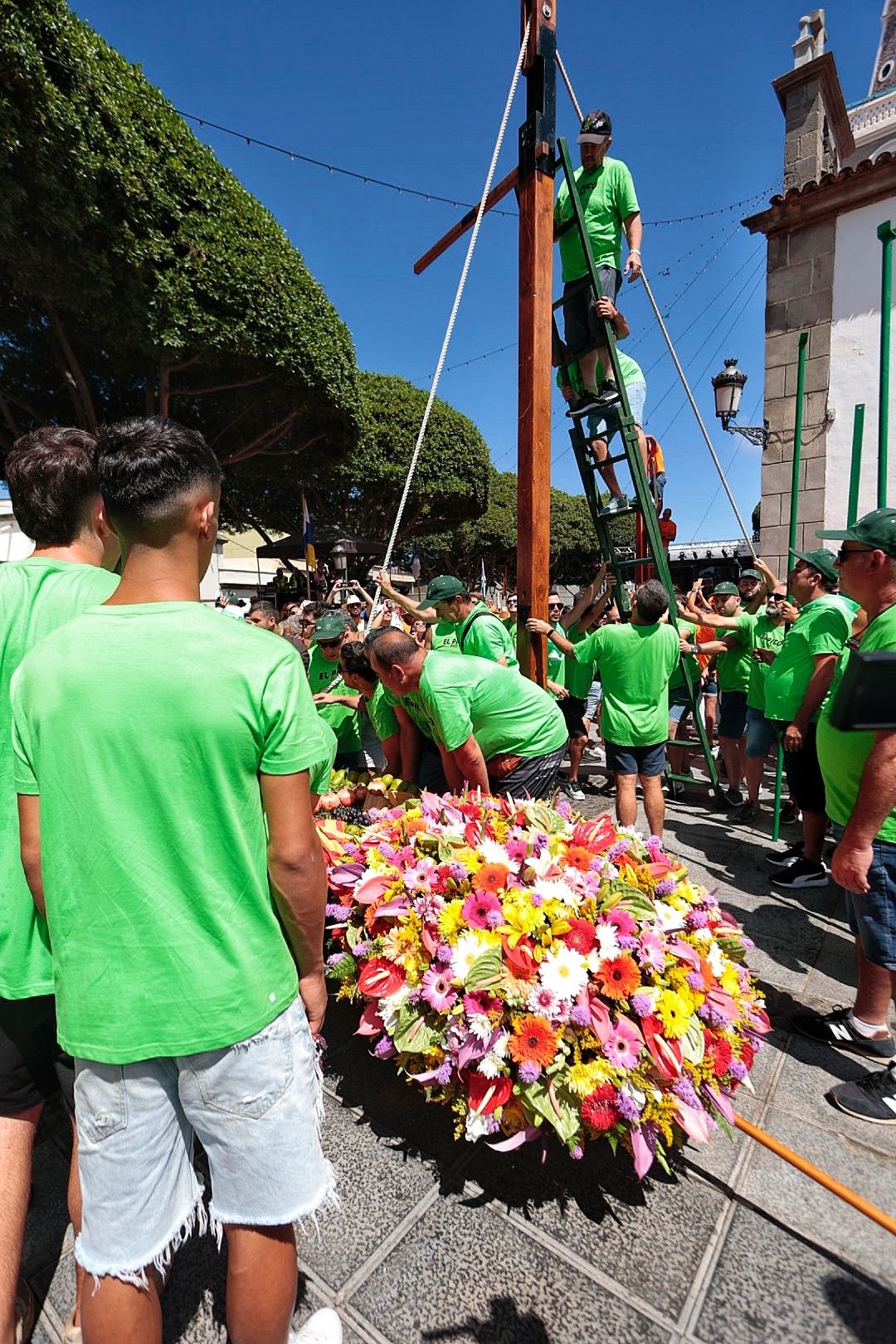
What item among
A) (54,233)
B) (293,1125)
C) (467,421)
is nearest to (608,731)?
(293,1125)

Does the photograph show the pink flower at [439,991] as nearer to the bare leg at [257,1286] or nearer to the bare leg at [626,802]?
the bare leg at [257,1286]

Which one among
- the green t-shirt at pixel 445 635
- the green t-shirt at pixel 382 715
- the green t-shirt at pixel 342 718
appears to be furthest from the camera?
the green t-shirt at pixel 445 635

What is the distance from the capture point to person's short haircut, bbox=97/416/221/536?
1.08 m

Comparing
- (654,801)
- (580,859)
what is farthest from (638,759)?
(580,859)

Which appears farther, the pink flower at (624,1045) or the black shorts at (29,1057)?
the pink flower at (624,1045)

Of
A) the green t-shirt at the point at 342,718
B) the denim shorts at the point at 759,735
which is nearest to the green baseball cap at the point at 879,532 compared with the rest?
the green t-shirt at the point at 342,718

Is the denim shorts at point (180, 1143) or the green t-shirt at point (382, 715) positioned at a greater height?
the green t-shirt at point (382, 715)

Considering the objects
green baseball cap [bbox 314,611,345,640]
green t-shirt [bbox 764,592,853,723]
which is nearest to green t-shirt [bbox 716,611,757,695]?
green t-shirt [bbox 764,592,853,723]

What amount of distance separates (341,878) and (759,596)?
5.02 m

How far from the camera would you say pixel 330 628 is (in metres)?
4.75

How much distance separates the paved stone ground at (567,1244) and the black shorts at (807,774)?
2.12 m

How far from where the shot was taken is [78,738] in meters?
1.01

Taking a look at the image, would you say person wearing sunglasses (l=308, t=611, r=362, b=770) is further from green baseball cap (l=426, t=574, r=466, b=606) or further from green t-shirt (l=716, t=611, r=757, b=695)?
green t-shirt (l=716, t=611, r=757, b=695)

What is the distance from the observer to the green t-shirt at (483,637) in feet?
16.1
